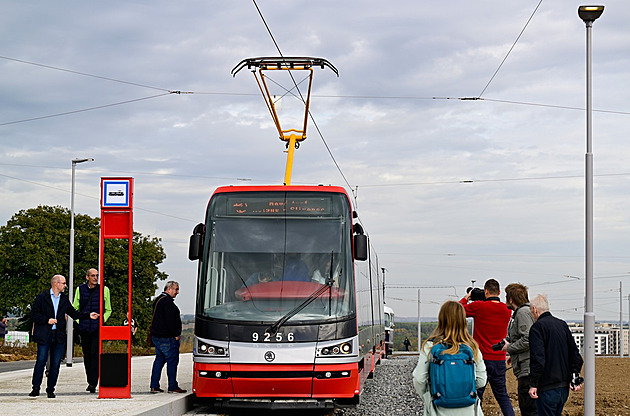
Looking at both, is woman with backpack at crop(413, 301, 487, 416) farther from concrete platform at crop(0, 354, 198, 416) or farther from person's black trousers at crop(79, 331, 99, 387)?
person's black trousers at crop(79, 331, 99, 387)

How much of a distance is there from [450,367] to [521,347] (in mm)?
3346

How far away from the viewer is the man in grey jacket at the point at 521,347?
10.4 meters

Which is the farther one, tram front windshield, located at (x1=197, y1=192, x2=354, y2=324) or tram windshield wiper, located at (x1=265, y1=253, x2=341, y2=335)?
tram front windshield, located at (x1=197, y1=192, x2=354, y2=324)

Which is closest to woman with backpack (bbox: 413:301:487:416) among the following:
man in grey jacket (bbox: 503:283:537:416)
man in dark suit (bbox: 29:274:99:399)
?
man in grey jacket (bbox: 503:283:537:416)

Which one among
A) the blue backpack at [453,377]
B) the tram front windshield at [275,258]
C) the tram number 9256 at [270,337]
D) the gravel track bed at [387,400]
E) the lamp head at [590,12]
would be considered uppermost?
the lamp head at [590,12]

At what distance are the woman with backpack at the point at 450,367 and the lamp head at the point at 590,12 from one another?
9876mm

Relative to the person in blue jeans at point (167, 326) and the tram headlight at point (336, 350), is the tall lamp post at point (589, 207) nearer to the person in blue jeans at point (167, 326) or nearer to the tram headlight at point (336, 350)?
the tram headlight at point (336, 350)

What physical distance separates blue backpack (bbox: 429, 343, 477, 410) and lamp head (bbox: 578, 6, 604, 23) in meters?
10.1

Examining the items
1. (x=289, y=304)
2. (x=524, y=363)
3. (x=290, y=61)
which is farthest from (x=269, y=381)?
(x=290, y=61)

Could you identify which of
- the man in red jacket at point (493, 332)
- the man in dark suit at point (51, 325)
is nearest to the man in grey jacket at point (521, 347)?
the man in red jacket at point (493, 332)

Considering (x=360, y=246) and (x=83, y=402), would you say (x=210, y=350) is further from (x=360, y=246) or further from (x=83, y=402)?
(x=360, y=246)

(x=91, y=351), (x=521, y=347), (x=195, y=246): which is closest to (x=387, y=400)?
(x=91, y=351)

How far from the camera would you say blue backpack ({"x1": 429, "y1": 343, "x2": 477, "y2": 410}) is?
7312 millimetres

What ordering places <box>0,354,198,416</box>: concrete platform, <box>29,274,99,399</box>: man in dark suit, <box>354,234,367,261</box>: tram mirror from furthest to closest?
1. <box>29,274,99,399</box>: man in dark suit
2. <box>354,234,367,261</box>: tram mirror
3. <box>0,354,198,416</box>: concrete platform
